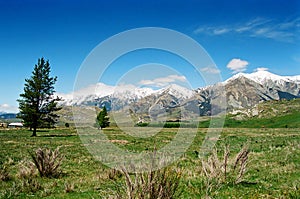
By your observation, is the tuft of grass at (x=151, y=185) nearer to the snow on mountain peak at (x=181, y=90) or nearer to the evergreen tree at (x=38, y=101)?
the snow on mountain peak at (x=181, y=90)

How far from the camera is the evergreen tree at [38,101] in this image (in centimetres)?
5388

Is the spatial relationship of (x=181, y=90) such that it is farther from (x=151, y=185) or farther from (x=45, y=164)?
(x=151, y=185)

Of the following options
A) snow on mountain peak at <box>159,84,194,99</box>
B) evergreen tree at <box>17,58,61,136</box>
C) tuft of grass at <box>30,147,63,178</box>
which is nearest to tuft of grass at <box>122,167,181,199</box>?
tuft of grass at <box>30,147,63,178</box>

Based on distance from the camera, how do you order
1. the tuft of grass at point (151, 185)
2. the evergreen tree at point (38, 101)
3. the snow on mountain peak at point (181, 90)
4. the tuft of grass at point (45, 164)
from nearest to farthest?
1. the tuft of grass at point (151, 185)
2. the tuft of grass at point (45, 164)
3. the snow on mountain peak at point (181, 90)
4. the evergreen tree at point (38, 101)

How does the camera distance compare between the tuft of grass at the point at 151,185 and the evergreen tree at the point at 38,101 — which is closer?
the tuft of grass at the point at 151,185

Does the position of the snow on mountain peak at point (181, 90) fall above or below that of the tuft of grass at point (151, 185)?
above

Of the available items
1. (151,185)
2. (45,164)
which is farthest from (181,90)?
(151,185)

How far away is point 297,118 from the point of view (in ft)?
435

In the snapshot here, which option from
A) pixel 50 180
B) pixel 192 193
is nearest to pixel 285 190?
pixel 192 193

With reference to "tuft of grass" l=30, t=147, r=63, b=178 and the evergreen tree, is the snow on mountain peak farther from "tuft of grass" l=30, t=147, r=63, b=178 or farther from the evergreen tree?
the evergreen tree

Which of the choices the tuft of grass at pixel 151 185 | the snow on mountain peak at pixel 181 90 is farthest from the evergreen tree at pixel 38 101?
the tuft of grass at pixel 151 185

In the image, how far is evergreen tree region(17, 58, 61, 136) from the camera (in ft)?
177

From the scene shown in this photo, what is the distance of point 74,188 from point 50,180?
271 centimetres

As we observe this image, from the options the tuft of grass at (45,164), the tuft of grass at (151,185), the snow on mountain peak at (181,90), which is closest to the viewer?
the tuft of grass at (151,185)
